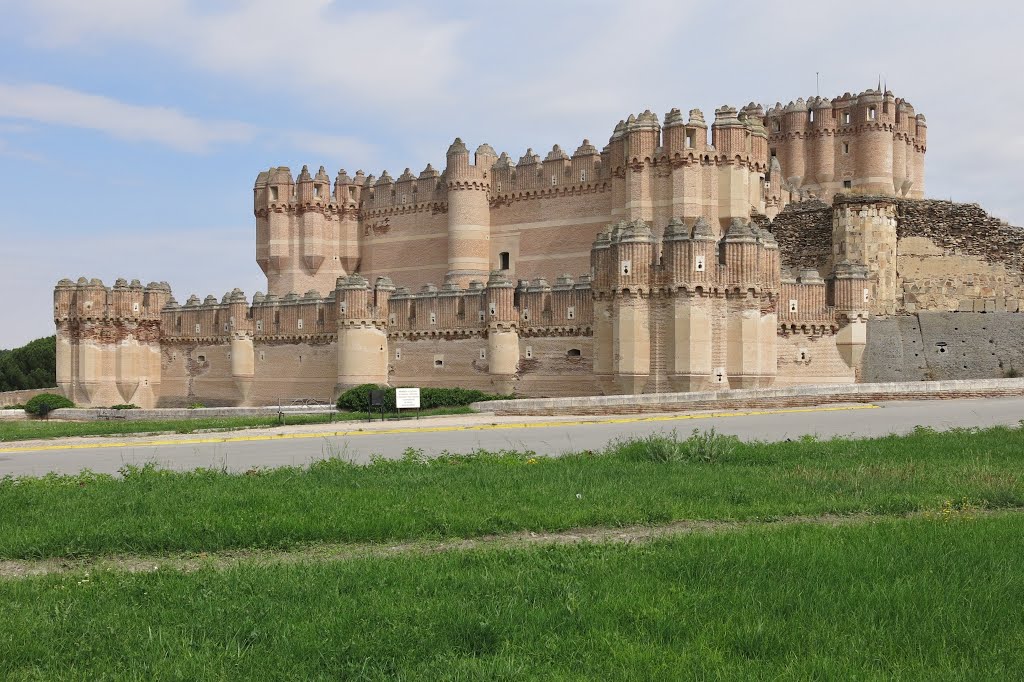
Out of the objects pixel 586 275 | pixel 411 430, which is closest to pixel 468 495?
pixel 411 430

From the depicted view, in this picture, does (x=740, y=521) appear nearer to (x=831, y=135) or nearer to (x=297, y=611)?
(x=297, y=611)

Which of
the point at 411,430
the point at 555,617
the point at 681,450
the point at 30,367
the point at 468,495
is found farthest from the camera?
the point at 30,367

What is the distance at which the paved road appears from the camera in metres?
15.9

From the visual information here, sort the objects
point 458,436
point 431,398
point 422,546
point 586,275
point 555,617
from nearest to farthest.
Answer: point 555,617 → point 422,546 → point 458,436 → point 431,398 → point 586,275

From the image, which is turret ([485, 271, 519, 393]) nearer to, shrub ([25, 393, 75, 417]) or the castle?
the castle

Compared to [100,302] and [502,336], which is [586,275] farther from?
[100,302]

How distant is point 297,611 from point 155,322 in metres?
44.5

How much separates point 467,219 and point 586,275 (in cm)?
995

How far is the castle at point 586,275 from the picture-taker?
99.0 feet

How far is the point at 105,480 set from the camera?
39.5ft

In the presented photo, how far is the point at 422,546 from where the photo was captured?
28.5 ft

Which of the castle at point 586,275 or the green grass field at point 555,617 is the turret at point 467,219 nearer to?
the castle at point 586,275

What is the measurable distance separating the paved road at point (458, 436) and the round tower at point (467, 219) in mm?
24228

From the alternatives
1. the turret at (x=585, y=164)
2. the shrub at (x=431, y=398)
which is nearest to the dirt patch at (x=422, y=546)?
the shrub at (x=431, y=398)
